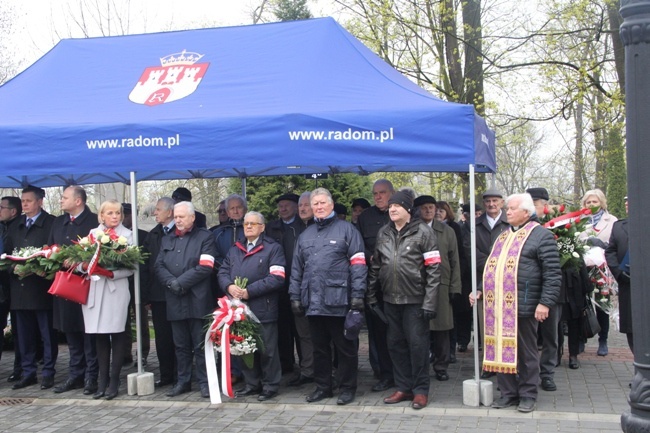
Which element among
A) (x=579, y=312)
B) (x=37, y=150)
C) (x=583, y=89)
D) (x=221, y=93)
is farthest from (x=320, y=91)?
(x=583, y=89)

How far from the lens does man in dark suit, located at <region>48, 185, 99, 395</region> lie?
752 cm

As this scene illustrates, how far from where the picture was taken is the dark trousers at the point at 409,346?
21.7ft

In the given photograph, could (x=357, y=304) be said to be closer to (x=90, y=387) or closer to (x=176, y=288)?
(x=176, y=288)

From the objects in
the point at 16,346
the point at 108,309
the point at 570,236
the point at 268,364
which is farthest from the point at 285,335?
the point at 570,236

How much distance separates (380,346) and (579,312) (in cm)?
224

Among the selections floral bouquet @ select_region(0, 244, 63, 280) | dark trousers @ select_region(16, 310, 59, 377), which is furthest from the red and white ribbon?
dark trousers @ select_region(16, 310, 59, 377)

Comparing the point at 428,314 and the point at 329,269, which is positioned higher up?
the point at 329,269

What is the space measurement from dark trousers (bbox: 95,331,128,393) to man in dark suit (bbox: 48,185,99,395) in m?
0.19

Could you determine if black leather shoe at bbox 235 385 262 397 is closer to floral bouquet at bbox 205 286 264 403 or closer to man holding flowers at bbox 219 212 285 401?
man holding flowers at bbox 219 212 285 401

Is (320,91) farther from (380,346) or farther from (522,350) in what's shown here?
(522,350)

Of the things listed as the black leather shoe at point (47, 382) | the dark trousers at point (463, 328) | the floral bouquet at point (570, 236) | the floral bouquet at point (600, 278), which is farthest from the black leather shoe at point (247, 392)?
the floral bouquet at point (600, 278)

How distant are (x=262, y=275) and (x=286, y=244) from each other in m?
0.82

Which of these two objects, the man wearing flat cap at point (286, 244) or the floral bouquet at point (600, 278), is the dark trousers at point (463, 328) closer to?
the floral bouquet at point (600, 278)

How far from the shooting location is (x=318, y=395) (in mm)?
7027
